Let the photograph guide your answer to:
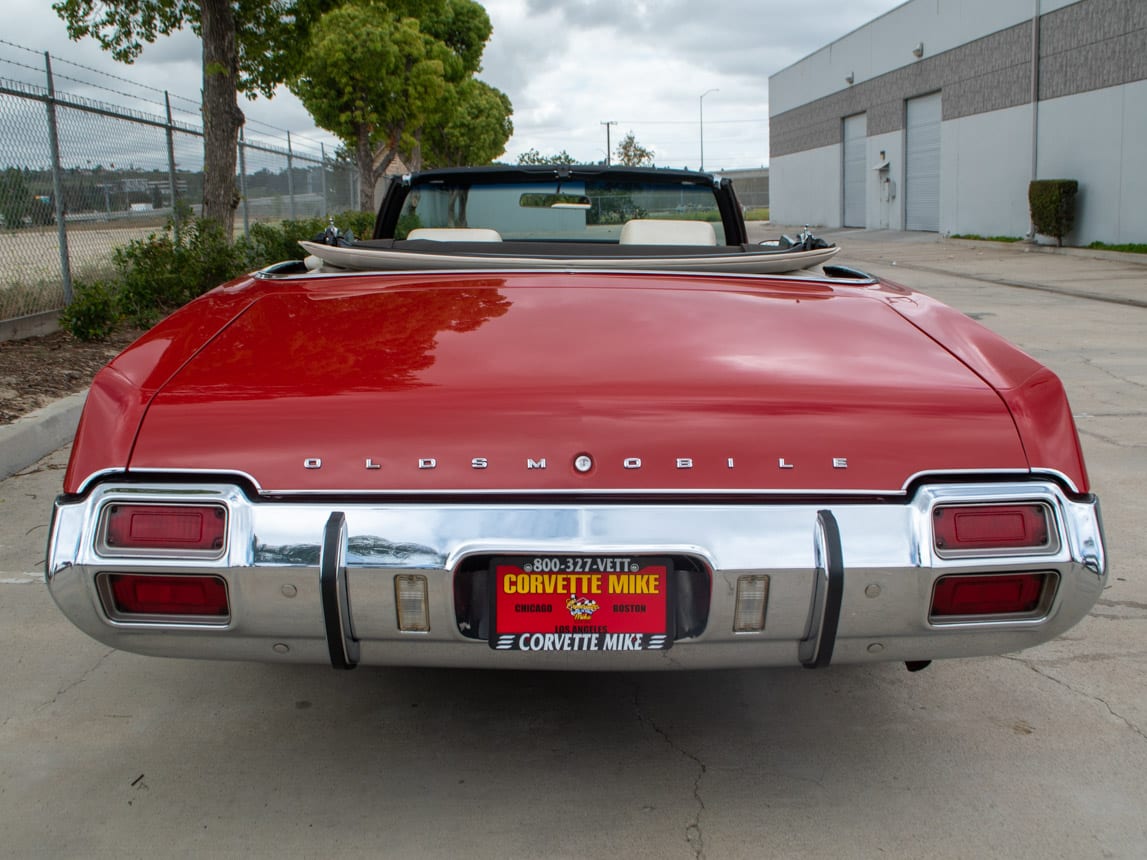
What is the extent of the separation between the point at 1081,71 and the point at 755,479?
23.2 meters

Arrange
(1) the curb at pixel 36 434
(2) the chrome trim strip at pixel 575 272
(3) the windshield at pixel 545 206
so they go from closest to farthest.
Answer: (2) the chrome trim strip at pixel 575 272, (3) the windshield at pixel 545 206, (1) the curb at pixel 36 434

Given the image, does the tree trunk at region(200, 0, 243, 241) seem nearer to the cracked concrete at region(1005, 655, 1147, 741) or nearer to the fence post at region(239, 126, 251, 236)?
the fence post at region(239, 126, 251, 236)

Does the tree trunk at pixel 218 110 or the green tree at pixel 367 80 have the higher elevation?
the green tree at pixel 367 80

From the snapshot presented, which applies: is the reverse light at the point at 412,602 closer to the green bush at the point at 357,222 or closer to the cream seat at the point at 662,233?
the cream seat at the point at 662,233

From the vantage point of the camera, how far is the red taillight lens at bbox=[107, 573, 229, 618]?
2037mm

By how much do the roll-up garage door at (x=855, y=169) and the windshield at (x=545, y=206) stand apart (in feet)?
104

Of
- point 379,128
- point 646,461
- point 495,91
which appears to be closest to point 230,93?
point 646,461

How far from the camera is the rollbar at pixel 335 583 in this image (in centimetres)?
197

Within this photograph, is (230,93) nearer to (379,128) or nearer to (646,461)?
(646,461)

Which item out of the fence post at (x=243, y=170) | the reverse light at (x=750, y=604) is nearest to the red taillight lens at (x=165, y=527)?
the reverse light at (x=750, y=604)

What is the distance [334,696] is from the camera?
2.82 m

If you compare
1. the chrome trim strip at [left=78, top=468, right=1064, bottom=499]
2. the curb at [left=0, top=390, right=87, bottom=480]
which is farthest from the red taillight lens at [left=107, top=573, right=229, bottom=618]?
the curb at [left=0, top=390, right=87, bottom=480]

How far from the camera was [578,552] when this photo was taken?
6.40 ft

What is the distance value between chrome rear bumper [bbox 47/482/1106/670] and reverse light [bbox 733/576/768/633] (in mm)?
12
